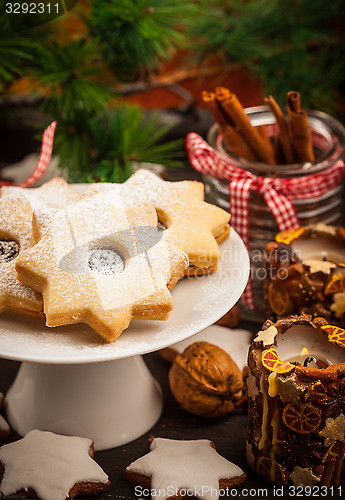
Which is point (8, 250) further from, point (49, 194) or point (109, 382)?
point (109, 382)

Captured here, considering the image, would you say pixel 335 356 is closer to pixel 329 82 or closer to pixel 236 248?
pixel 236 248

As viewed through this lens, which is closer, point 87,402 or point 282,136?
point 87,402

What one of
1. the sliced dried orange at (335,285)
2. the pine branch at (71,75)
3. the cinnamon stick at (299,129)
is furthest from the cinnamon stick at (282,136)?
the pine branch at (71,75)

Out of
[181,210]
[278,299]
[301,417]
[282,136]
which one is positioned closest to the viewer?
[301,417]

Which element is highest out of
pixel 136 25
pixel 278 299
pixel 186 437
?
pixel 136 25

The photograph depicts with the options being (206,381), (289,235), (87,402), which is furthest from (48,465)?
(289,235)

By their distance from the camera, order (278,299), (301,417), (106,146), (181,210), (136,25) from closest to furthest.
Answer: (301,417)
(181,210)
(278,299)
(136,25)
(106,146)

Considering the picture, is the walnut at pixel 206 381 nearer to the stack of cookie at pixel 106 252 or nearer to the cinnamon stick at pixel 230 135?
the stack of cookie at pixel 106 252

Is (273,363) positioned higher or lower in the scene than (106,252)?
lower
